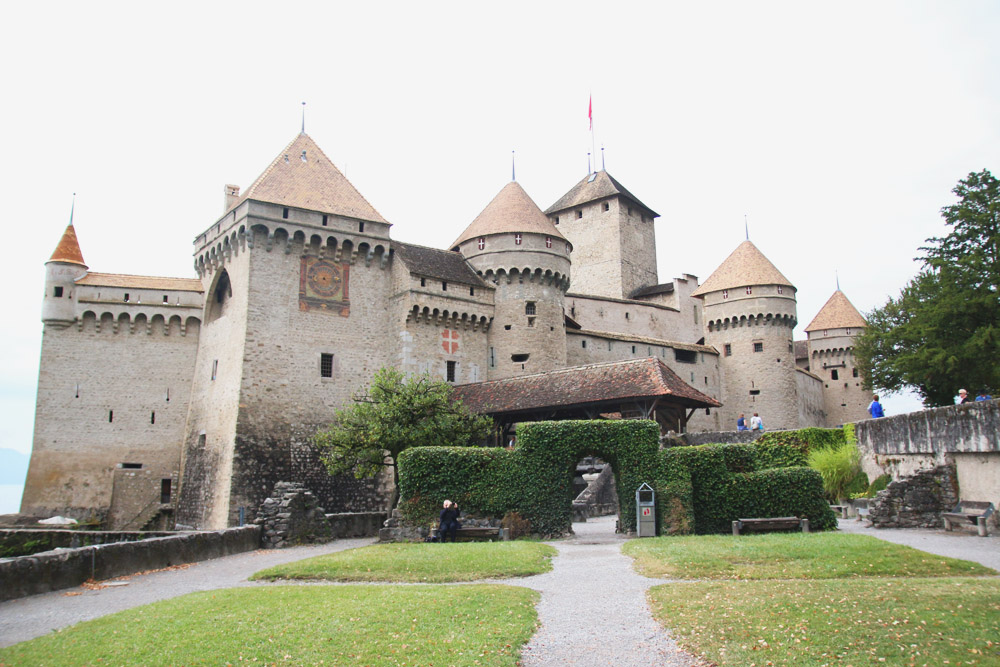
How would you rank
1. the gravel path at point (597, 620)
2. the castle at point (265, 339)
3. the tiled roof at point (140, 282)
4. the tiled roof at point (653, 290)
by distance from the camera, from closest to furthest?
the gravel path at point (597, 620) < the castle at point (265, 339) < the tiled roof at point (140, 282) < the tiled roof at point (653, 290)

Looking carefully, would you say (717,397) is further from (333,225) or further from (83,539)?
(83,539)

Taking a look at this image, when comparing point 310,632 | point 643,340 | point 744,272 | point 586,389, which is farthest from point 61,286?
point 744,272

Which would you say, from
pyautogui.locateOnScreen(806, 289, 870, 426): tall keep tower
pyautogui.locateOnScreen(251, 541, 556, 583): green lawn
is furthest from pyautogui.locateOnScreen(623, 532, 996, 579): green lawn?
pyautogui.locateOnScreen(806, 289, 870, 426): tall keep tower

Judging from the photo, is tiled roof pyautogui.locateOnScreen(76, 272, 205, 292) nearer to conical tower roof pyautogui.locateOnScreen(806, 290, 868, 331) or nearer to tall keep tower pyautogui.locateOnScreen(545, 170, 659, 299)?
tall keep tower pyautogui.locateOnScreen(545, 170, 659, 299)

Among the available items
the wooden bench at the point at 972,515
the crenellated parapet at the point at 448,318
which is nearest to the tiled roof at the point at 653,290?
the crenellated parapet at the point at 448,318

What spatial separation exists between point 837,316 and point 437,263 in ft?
106

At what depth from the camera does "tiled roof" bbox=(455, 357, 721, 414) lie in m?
25.5

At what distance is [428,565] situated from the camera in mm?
13594

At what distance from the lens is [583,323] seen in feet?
140

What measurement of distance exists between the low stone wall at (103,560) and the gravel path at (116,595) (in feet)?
0.65

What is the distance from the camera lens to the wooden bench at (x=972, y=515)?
15.3m

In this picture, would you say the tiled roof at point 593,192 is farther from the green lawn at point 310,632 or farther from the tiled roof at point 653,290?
the green lawn at point 310,632

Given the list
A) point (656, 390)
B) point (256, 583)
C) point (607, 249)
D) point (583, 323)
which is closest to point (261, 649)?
point (256, 583)

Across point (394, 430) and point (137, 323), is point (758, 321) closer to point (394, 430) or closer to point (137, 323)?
point (394, 430)
